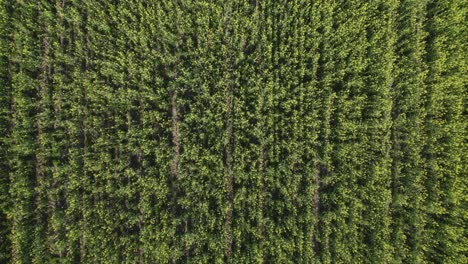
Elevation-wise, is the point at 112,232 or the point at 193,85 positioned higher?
the point at 193,85

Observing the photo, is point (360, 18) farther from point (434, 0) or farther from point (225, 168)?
point (225, 168)

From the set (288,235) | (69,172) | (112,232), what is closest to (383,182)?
(288,235)

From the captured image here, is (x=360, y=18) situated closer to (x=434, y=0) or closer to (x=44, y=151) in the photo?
(x=434, y=0)

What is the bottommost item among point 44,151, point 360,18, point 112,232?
point 112,232

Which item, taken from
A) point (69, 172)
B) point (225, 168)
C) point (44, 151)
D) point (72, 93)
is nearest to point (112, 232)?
point (69, 172)

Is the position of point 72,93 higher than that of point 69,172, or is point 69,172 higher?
point 72,93

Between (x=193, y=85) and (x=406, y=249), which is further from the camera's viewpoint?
(x=193, y=85)
